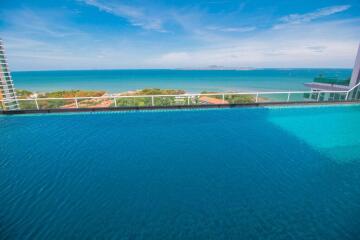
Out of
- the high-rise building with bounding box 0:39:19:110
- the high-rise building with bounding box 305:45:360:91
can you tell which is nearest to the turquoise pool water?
the high-rise building with bounding box 305:45:360:91

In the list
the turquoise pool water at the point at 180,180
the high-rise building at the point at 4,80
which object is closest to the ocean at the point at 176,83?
the turquoise pool water at the point at 180,180

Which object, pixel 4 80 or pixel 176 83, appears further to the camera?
pixel 176 83

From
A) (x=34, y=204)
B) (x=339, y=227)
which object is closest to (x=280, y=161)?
(x=339, y=227)

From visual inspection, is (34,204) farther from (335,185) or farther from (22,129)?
(335,185)

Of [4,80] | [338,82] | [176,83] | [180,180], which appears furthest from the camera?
[176,83]

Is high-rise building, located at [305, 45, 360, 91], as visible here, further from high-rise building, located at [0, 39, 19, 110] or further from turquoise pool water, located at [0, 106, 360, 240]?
high-rise building, located at [0, 39, 19, 110]

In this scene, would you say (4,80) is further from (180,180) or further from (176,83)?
(176,83)

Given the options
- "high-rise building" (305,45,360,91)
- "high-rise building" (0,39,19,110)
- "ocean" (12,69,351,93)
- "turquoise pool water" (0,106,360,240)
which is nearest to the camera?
"turquoise pool water" (0,106,360,240)

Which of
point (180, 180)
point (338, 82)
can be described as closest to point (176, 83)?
point (338, 82)
